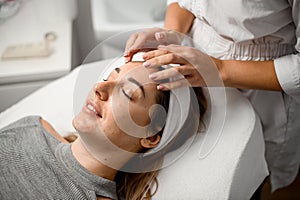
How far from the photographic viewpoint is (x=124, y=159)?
44.7 inches

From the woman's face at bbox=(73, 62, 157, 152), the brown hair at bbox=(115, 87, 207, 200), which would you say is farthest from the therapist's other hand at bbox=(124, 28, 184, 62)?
the brown hair at bbox=(115, 87, 207, 200)

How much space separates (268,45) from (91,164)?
628 mm

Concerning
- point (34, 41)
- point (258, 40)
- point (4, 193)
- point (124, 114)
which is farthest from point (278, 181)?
point (34, 41)

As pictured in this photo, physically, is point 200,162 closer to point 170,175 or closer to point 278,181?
point 170,175

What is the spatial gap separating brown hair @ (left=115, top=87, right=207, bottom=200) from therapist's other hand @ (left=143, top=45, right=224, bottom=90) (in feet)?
0.24

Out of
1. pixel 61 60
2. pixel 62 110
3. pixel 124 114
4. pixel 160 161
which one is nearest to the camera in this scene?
pixel 124 114

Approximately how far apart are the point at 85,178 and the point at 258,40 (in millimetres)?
641

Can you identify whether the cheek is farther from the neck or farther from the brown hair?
the neck

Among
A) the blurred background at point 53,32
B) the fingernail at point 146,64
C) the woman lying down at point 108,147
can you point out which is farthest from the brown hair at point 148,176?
the blurred background at point 53,32

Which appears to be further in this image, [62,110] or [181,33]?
[62,110]

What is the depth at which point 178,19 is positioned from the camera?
4.21 feet

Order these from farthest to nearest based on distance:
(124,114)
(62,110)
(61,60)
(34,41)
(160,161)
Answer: (34,41) → (61,60) → (62,110) → (160,161) → (124,114)

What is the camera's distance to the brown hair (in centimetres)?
110

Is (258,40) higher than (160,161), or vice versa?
(258,40)
